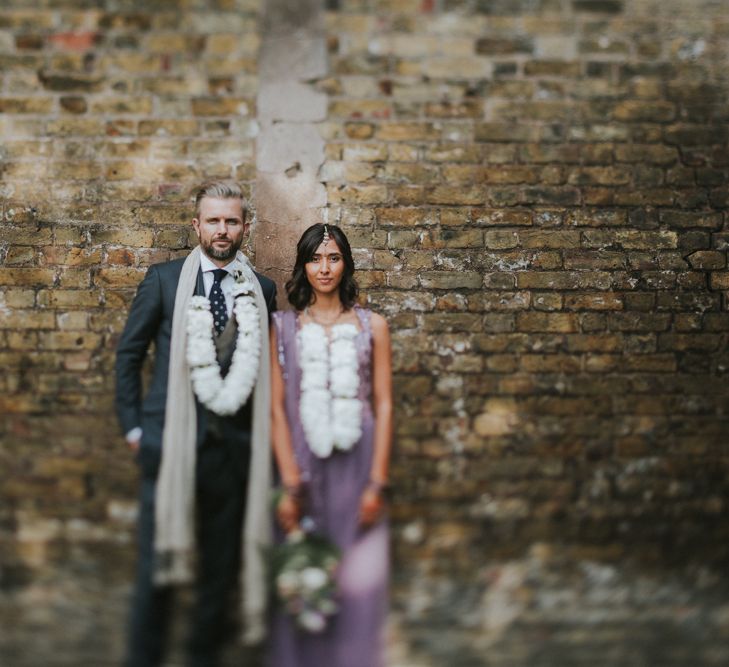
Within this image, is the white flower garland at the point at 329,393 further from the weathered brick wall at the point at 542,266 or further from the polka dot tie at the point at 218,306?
the weathered brick wall at the point at 542,266

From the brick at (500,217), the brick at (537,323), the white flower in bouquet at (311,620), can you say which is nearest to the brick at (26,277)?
the white flower in bouquet at (311,620)

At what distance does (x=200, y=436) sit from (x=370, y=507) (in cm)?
75

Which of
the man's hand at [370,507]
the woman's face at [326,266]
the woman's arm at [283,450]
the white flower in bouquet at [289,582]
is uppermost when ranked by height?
the woman's face at [326,266]

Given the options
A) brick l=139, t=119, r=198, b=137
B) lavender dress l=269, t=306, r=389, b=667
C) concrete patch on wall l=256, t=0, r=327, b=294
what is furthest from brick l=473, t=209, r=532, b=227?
brick l=139, t=119, r=198, b=137

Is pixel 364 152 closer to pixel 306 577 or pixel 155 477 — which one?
pixel 155 477

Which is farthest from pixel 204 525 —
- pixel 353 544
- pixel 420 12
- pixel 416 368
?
pixel 420 12

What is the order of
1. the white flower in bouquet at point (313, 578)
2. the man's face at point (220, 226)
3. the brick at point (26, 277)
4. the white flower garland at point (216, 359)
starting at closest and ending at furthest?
the white flower in bouquet at point (313, 578)
the white flower garland at point (216, 359)
the man's face at point (220, 226)
the brick at point (26, 277)

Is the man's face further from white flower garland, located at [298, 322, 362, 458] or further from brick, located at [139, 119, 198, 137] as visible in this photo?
brick, located at [139, 119, 198, 137]

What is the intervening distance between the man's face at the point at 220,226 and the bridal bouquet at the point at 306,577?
Answer: 47.3 inches

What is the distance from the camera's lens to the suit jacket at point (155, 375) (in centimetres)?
271

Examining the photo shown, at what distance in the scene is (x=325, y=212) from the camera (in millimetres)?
3436

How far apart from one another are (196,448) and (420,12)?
249cm

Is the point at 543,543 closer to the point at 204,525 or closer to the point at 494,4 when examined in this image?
the point at 204,525

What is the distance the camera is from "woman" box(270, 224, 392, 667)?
2.69m
